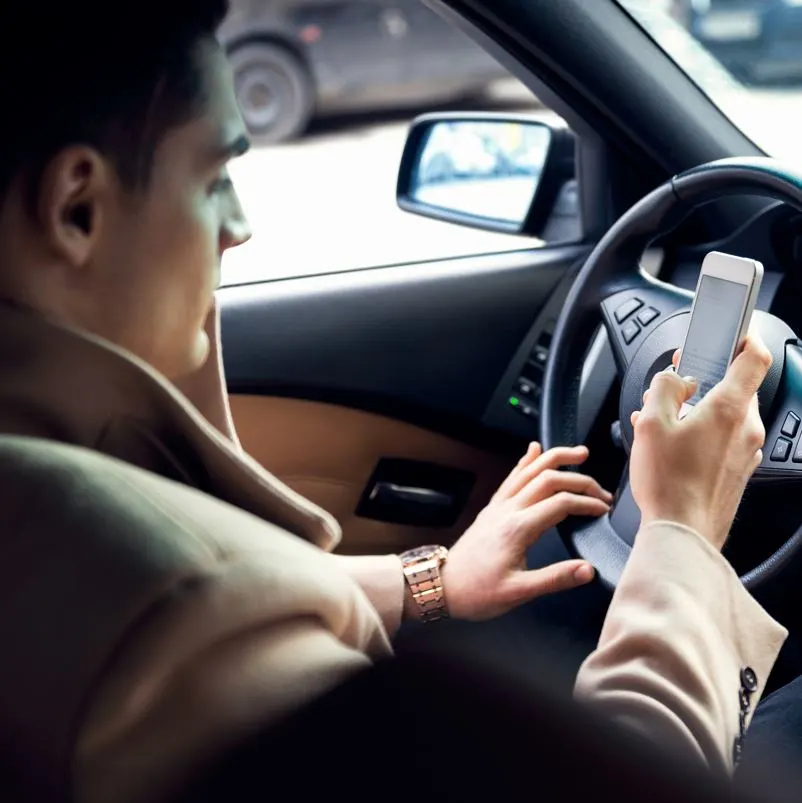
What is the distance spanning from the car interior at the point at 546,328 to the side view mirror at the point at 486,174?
0.04 feet

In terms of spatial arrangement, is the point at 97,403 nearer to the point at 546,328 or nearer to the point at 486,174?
the point at 546,328

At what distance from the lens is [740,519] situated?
135cm

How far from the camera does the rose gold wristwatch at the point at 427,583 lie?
1.27 meters

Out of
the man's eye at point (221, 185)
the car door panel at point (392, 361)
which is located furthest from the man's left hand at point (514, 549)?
the man's eye at point (221, 185)

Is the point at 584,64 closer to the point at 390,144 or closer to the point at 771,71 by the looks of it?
the point at 390,144

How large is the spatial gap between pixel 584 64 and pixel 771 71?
4239 millimetres

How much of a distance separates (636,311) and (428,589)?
445 mm

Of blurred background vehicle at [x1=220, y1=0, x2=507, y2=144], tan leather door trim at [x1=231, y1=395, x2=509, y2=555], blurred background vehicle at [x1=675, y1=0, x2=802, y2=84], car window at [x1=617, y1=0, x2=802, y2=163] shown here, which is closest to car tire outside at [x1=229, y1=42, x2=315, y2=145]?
blurred background vehicle at [x1=220, y1=0, x2=507, y2=144]

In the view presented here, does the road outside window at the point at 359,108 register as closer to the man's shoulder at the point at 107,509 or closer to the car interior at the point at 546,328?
the car interior at the point at 546,328

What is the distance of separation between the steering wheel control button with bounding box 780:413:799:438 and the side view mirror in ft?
2.19

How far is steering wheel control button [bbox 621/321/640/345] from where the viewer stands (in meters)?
1.48

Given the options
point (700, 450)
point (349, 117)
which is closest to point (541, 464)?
point (700, 450)

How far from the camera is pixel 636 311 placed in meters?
1.49

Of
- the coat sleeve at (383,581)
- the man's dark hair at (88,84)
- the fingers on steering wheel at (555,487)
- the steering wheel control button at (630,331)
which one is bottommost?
the coat sleeve at (383,581)
